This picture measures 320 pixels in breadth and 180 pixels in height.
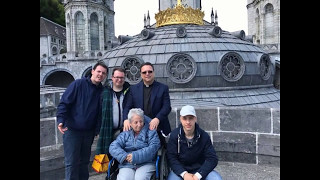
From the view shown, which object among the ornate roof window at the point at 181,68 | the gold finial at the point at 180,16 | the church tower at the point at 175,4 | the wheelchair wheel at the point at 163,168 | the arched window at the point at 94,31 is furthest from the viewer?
the arched window at the point at 94,31

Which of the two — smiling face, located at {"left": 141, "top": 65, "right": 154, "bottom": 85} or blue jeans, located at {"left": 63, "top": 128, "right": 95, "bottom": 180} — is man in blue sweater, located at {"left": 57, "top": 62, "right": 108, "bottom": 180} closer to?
blue jeans, located at {"left": 63, "top": 128, "right": 95, "bottom": 180}

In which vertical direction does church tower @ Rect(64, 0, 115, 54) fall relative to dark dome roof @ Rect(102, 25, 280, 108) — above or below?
above

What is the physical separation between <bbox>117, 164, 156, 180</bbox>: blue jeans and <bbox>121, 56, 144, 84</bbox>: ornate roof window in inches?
277

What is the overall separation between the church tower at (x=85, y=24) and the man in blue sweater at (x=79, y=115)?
36.0 metres

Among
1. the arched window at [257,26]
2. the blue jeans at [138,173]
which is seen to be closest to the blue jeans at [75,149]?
the blue jeans at [138,173]

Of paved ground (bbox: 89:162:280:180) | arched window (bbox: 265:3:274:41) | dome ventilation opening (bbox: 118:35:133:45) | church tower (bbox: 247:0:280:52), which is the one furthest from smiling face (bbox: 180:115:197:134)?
arched window (bbox: 265:3:274:41)

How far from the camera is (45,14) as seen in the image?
56.8m

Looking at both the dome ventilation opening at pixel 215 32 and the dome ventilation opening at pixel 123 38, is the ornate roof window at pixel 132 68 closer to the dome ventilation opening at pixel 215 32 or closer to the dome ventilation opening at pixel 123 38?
the dome ventilation opening at pixel 123 38

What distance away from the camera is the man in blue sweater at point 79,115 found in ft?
12.1

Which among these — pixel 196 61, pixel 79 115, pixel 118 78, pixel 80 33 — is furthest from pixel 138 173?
pixel 80 33

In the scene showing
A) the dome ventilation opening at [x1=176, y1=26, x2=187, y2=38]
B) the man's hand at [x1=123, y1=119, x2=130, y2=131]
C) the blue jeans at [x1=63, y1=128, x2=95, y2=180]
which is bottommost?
the blue jeans at [x1=63, y1=128, x2=95, y2=180]

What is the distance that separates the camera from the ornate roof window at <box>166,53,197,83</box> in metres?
10.0

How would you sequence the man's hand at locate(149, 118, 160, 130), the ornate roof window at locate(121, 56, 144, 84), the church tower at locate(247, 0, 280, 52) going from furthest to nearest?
the church tower at locate(247, 0, 280, 52), the ornate roof window at locate(121, 56, 144, 84), the man's hand at locate(149, 118, 160, 130)
